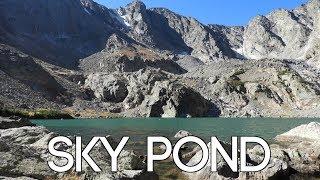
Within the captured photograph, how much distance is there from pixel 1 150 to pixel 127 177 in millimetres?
5757

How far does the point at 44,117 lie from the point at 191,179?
168m

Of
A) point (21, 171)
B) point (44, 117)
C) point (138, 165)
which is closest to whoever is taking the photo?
point (21, 171)

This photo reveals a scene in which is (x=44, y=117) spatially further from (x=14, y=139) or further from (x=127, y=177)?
(x=127, y=177)

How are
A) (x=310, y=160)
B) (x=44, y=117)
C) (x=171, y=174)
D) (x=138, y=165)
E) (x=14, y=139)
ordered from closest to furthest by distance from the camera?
(x=138, y=165) → (x=14, y=139) → (x=171, y=174) → (x=310, y=160) → (x=44, y=117)

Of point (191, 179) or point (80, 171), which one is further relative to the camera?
point (191, 179)

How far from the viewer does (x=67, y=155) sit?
19.6m

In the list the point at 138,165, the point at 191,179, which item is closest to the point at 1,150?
the point at 138,165

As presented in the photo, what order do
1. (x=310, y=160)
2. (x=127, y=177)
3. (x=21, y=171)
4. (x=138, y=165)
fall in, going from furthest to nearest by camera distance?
(x=310, y=160), (x=138, y=165), (x=127, y=177), (x=21, y=171)

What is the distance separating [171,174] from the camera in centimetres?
3419

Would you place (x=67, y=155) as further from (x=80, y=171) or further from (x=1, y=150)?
(x=1, y=150)

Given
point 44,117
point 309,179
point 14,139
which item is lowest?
point 309,179

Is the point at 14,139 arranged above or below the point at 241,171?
above

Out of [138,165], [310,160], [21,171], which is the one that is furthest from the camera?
[310,160]

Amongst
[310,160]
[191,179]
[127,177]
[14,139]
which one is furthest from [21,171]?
[310,160]
